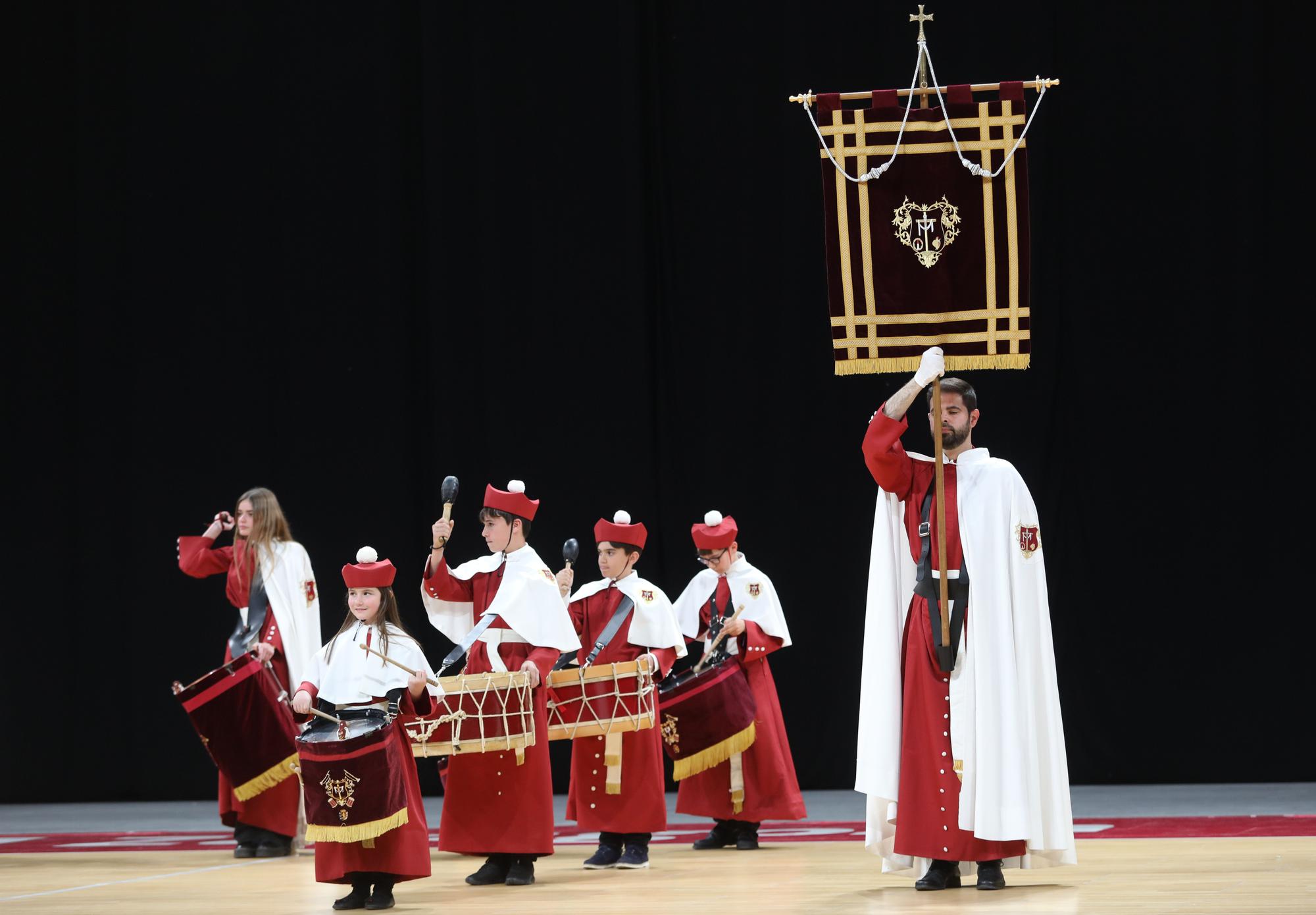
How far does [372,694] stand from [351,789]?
37 cm

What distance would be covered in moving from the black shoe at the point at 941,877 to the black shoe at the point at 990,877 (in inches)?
3.4

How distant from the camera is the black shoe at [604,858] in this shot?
644 cm

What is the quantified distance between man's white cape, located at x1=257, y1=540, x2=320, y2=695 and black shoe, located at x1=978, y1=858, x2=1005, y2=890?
3343mm

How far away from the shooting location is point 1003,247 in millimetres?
5520

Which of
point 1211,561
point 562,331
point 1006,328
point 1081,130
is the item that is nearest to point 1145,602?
point 1211,561

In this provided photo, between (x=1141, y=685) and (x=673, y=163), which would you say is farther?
(x=673, y=163)

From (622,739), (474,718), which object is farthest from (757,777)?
(474,718)

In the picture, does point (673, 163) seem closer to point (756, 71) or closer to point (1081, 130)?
point (756, 71)

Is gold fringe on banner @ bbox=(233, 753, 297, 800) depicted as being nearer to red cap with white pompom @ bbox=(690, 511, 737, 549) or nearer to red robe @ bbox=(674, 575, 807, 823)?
red robe @ bbox=(674, 575, 807, 823)

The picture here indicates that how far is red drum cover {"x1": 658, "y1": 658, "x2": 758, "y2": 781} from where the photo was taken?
276 inches

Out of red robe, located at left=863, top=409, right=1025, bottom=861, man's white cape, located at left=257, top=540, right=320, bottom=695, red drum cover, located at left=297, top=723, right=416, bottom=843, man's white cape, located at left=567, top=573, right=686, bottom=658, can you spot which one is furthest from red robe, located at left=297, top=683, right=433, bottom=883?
man's white cape, located at left=257, top=540, right=320, bottom=695

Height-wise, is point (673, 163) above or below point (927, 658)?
above

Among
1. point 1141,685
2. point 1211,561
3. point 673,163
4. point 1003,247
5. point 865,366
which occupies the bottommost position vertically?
point 1141,685

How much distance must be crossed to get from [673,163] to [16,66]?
4425mm
